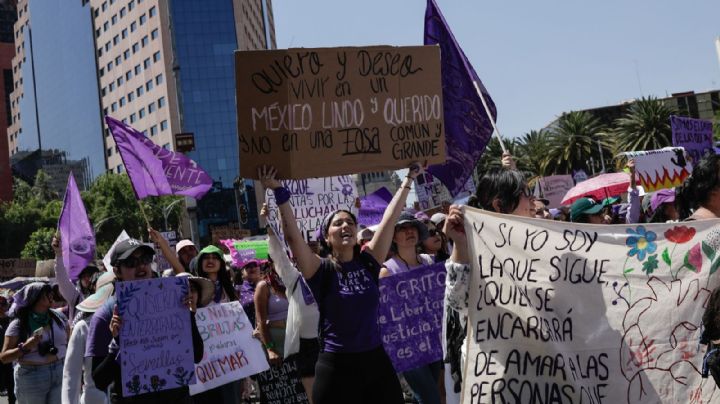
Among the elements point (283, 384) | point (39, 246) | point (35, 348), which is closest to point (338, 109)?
point (283, 384)

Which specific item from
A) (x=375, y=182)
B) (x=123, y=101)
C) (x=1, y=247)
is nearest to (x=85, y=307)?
(x=1, y=247)

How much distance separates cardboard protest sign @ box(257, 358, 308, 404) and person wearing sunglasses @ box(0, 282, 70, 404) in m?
1.93

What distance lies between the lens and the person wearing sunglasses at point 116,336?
5.22 metres

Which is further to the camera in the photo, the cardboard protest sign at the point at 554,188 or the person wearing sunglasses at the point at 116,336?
the cardboard protest sign at the point at 554,188

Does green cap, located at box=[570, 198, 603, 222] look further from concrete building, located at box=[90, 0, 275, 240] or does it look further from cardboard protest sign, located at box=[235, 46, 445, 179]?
concrete building, located at box=[90, 0, 275, 240]

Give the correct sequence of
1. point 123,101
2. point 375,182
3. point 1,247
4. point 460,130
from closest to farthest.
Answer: point 460,130 < point 1,247 < point 123,101 < point 375,182

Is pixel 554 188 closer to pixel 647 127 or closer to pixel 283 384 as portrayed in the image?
pixel 283 384

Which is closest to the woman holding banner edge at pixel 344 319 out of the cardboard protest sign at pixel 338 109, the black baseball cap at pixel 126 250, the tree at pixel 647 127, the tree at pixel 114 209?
the cardboard protest sign at pixel 338 109

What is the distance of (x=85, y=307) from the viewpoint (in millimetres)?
5832

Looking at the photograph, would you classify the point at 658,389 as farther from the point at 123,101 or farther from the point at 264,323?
the point at 123,101

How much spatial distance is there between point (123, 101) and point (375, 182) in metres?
63.7

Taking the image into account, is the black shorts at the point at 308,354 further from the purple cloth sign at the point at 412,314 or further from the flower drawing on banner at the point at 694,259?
the flower drawing on banner at the point at 694,259

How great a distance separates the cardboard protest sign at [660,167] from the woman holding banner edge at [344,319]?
26.3 ft

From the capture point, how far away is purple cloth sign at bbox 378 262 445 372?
6691mm
